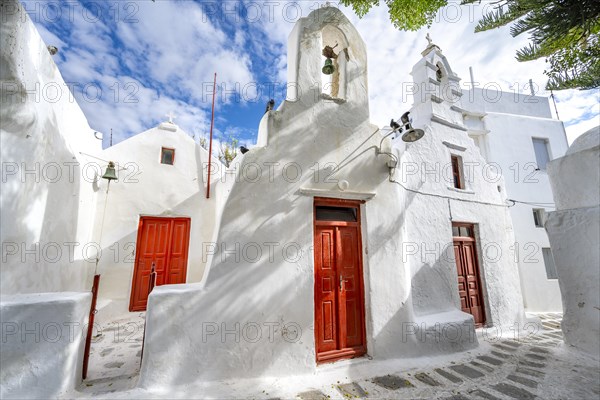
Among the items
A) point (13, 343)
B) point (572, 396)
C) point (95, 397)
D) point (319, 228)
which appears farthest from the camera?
point (319, 228)

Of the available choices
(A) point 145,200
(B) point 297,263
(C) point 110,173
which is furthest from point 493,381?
(C) point 110,173

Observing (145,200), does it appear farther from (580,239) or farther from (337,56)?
(580,239)

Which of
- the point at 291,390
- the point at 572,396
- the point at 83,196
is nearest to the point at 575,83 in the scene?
the point at 572,396

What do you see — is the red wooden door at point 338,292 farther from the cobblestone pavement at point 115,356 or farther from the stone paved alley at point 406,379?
the cobblestone pavement at point 115,356

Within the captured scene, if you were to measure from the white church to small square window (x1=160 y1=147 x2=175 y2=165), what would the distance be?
Result: 0.06 metres

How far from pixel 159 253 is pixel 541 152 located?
15530 millimetres

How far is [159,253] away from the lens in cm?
641

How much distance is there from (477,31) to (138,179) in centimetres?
889

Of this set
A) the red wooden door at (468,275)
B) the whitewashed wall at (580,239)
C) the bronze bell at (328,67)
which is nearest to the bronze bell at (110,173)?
the bronze bell at (328,67)

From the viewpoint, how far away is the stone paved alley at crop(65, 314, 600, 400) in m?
3.17

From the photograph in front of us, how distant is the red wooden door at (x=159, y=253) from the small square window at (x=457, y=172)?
7.61 m

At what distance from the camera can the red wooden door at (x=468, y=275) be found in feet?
20.5

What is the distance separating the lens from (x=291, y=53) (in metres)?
4.87

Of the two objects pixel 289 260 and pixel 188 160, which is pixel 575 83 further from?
pixel 188 160
